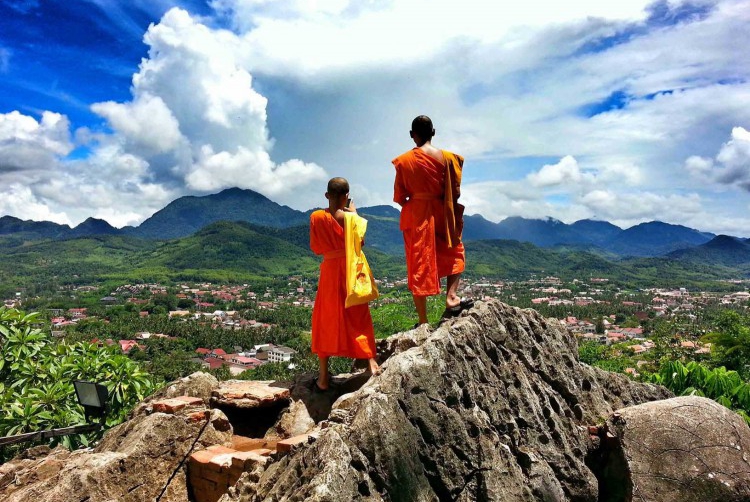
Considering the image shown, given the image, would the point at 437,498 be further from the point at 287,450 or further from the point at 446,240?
the point at 446,240

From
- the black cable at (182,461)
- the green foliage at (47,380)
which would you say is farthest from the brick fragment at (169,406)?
the green foliage at (47,380)

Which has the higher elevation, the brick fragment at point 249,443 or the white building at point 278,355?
the brick fragment at point 249,443

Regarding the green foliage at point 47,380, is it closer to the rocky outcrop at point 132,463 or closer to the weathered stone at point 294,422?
the rocky outcrop at point 132,463

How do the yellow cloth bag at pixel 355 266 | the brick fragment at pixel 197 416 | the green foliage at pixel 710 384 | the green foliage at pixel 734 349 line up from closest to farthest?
the brick fragment at pixel 197 416
the yellow cloth bag at pixel 355 266
the green foliage at pixel 710 384
the green foliage at pixel 734 349

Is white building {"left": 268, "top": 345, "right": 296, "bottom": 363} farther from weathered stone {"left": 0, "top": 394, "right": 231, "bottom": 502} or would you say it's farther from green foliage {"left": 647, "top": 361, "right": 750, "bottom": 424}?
weathered stone {"left": 0, "top": 394, "right": 231, "bottom": 502}

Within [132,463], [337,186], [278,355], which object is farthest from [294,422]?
[278,355]

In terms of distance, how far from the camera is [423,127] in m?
6.90

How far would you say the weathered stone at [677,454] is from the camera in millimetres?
4953

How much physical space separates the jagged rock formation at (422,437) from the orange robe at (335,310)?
2.56ft

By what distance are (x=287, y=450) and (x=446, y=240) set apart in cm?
378

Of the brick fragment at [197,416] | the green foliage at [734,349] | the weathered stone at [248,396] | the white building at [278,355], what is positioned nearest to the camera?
the brick fragment at [197,416]

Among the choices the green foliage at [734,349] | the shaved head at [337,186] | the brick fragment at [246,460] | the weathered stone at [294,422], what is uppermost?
the shaved head at [337,186]

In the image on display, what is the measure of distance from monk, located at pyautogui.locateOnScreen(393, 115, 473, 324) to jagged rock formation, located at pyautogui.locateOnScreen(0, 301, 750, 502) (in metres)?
0.74

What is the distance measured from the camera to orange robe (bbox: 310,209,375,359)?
6.80 m
